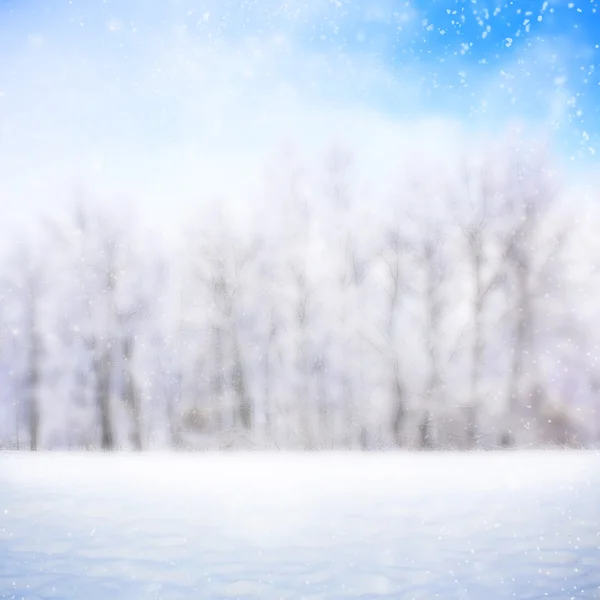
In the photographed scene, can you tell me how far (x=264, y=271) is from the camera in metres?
23.2

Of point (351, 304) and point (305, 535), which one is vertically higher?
point (351, 304)

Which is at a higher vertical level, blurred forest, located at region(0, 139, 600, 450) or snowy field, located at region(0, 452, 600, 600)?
blurred forest, located at region(0, 139, 600, 450)

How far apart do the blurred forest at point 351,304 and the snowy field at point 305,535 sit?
8307 millimetres

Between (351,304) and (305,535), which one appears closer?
(305,535)

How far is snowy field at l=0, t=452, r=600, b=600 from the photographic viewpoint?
15.5 ft

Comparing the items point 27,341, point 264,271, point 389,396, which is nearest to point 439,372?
point 389,396

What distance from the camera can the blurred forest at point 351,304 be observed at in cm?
2050

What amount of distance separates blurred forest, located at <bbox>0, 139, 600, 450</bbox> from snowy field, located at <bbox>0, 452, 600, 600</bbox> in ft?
27.3

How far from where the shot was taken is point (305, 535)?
6.47 meters

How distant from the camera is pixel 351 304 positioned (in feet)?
72.4

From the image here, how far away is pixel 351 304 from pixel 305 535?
15.9 meters

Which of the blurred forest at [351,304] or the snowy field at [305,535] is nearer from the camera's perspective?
the snowy field at [305,535]

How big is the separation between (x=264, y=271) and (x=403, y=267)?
5.18 meters

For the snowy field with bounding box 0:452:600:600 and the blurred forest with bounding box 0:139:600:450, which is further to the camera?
the blurred forest with bounding box 0:139:600:450
